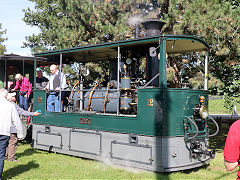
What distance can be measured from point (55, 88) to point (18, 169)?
8.52ft

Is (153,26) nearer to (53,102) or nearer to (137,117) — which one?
(137,117)

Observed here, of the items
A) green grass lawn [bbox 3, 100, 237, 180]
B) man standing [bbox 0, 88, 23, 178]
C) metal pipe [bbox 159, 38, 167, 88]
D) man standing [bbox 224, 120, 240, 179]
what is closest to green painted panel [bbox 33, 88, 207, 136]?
metal pipe [bbox 159, 38, 167, 88]

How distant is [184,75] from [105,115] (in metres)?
6.61

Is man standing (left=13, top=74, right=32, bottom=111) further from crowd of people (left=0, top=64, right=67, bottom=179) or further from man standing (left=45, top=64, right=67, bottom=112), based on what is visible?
man standing (left=45, top=64, right=67, bottom=112)

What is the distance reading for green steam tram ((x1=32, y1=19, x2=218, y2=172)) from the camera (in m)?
5.80

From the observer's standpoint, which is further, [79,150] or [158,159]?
[79,150]

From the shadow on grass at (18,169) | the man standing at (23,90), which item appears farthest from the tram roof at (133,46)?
the shadow on grass at (18,169)

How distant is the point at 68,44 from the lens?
14.3 m

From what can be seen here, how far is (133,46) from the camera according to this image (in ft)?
23.9

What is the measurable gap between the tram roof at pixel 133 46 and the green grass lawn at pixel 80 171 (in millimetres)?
2811

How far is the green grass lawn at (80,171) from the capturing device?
578 cm

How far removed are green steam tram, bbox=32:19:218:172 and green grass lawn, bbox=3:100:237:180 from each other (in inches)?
6.8

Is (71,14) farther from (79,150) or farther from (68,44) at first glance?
(79,150)

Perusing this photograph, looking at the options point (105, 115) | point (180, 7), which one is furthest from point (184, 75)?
point (105, 115)
